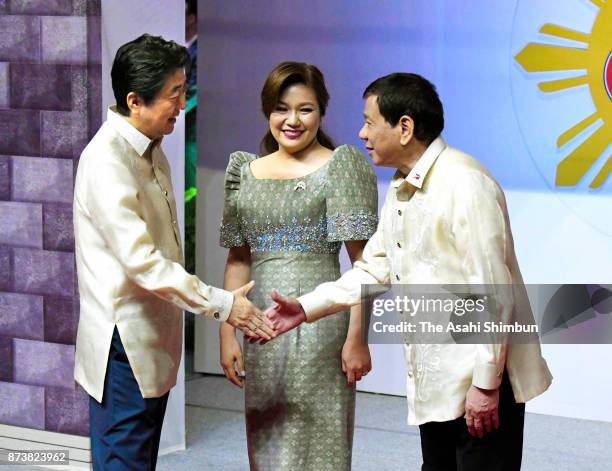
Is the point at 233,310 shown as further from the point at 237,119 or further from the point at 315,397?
the point at 237,119

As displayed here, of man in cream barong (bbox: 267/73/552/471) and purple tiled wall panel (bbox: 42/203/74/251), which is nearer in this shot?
man in cream barong (bbox: 267/73/552/471)

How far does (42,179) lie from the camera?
4910 millimetres


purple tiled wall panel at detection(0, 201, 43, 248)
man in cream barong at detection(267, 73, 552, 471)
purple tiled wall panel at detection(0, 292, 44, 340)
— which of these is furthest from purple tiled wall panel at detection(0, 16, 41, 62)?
man in cream barong at detection(267, 73, 552, 471)

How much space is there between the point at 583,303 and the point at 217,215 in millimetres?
2317

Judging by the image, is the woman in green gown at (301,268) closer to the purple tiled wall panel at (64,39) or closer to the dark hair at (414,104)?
the dark hair at (414,104)

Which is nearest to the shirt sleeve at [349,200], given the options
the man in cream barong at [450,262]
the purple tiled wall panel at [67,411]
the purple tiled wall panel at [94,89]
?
the man in cream barong at [450,262]

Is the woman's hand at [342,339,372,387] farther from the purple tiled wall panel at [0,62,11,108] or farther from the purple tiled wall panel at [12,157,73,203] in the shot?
the purple tiled wall panel at [0,62,11,108]

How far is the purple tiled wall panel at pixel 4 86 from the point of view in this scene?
4953 mm

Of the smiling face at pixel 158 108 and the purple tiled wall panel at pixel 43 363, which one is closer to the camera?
the smiling face at pixel 158 108

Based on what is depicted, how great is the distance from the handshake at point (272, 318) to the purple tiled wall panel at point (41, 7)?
1875 mm

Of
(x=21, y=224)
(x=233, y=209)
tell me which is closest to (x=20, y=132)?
(x=21, y=224)

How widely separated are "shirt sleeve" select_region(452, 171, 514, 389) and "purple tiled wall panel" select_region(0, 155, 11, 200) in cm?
265

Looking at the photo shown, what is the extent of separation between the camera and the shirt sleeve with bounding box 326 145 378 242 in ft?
11.8

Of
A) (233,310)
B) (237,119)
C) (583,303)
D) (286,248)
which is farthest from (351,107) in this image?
(233,310)
